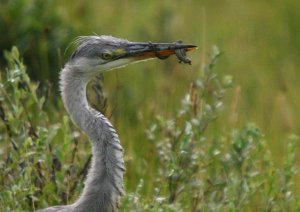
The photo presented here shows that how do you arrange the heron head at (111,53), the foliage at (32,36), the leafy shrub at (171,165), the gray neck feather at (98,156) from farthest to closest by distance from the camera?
1. the foliage at (32,36)
2. the leafy shrub at (171,165)
3. the heron head at (111,53)
4. the gray neck feather at (98,156)

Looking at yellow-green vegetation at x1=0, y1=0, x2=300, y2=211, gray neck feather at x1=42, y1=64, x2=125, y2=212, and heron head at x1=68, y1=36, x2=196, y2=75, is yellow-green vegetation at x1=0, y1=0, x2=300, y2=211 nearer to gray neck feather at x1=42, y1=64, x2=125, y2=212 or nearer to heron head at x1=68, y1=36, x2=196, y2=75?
gray neck feather at x1=42, y1=64, x2=125, y2=212

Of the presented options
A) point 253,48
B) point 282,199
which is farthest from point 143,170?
point 253,48

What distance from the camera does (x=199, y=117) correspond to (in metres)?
6.18

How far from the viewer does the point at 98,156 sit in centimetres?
522

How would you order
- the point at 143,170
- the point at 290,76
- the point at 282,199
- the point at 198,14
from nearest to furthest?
the point at 282,199
the point at 143,170
the point at 290,76
the point at 198,14

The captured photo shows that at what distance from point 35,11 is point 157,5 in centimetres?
281

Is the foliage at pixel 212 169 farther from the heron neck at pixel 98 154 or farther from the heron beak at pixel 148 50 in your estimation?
the heron beak at pixel 148 50

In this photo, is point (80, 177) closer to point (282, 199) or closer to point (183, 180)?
point (183, 180)

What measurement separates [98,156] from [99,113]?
0.22 meters

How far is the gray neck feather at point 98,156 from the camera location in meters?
5.21

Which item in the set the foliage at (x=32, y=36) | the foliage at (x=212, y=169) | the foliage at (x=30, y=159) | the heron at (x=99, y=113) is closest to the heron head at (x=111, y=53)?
the heron at (x=99, y=113)

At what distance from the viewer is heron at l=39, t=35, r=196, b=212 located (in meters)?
5.21

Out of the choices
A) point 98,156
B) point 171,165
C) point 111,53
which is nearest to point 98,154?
point 98,156

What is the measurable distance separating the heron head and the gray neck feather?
0.22 feet
